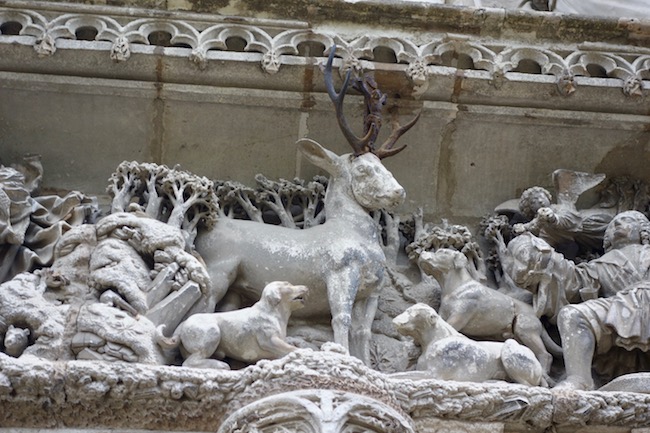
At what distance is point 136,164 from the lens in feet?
22.8

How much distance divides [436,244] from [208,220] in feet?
3.83

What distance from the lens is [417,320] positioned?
20.7ft

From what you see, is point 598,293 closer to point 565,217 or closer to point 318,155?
point 565,217

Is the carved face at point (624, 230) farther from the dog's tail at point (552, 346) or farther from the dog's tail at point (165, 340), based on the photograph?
the dog's tail at point (165, 340)

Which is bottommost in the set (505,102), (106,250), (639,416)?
(639,416)

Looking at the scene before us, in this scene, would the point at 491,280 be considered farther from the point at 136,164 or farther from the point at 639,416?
the point at 136,164

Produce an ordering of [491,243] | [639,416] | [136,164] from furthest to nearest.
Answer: [491,243] < [136,164] < [639,416]

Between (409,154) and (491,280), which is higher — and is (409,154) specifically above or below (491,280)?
above

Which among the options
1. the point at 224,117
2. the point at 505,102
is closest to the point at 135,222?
the point at 224,117

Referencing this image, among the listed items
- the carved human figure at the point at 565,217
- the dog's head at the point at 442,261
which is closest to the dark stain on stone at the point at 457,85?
the carved human figure at the point at 565,217

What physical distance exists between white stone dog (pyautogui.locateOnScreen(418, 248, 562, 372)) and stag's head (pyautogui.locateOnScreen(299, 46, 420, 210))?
0.53 meters

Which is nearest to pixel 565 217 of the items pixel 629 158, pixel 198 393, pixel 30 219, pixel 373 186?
pixel 629 158

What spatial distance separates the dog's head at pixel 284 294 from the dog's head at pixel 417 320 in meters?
0.46

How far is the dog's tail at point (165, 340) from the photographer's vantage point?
5.95 m
